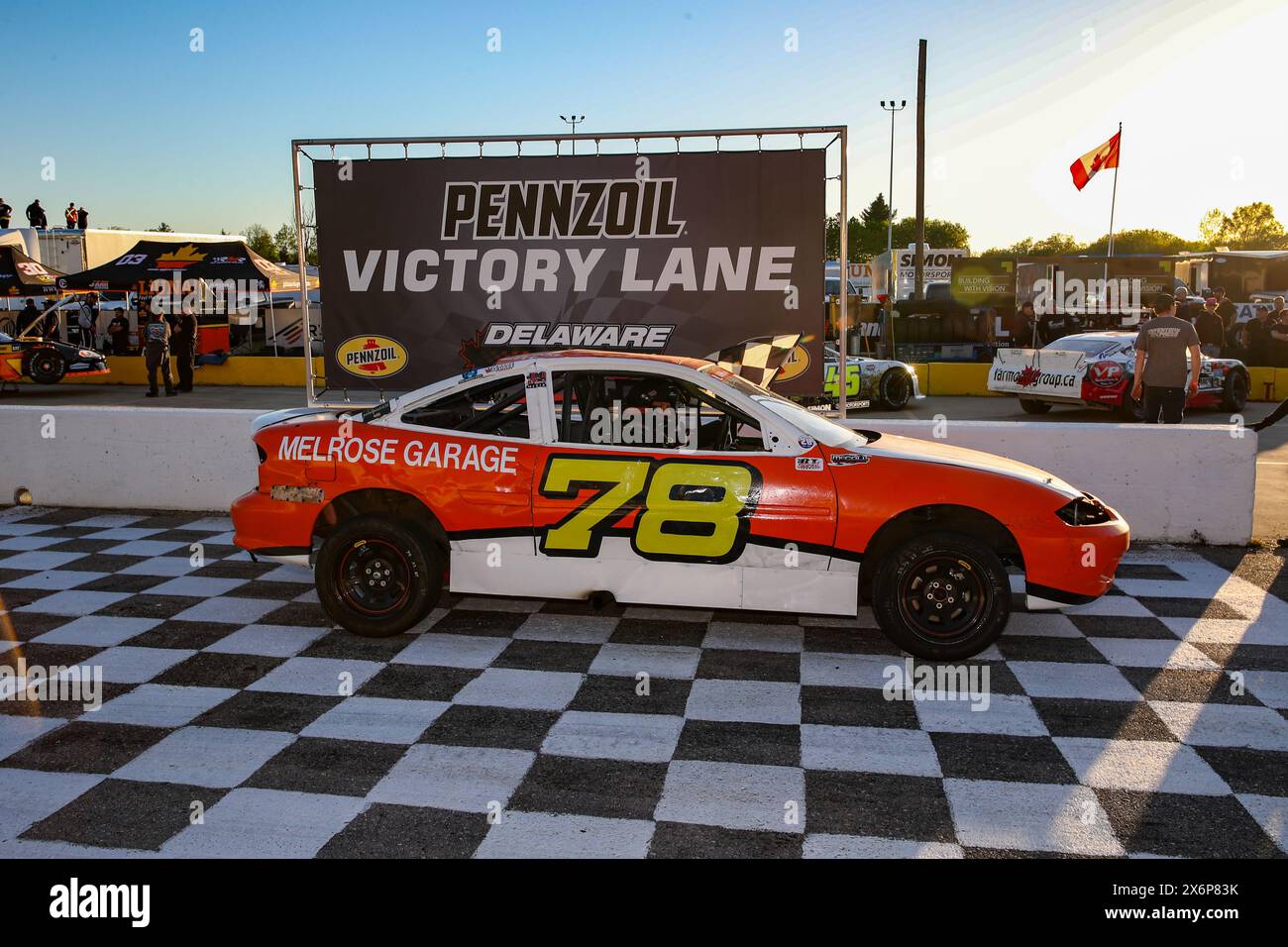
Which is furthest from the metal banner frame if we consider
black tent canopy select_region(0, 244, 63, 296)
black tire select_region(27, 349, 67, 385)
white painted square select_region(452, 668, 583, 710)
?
black tent canopy select_region(0, 244, 63, 296)

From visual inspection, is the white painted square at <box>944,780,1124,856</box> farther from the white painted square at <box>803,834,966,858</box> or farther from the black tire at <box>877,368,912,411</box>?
the black tire at <box>877,368,912,411</box>

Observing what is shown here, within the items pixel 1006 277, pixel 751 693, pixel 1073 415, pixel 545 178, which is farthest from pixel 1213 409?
pixel 751 693

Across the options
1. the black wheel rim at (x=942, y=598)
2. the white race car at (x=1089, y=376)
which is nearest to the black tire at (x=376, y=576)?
the black wheel rim at (x=942, y=598)

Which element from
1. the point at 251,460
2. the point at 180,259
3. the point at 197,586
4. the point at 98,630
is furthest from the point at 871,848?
the point at 180,259

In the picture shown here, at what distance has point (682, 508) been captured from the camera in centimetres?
520

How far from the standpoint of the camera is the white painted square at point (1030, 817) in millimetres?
3373

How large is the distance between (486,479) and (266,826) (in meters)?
2.31

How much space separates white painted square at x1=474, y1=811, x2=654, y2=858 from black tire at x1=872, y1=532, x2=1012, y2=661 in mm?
2050
